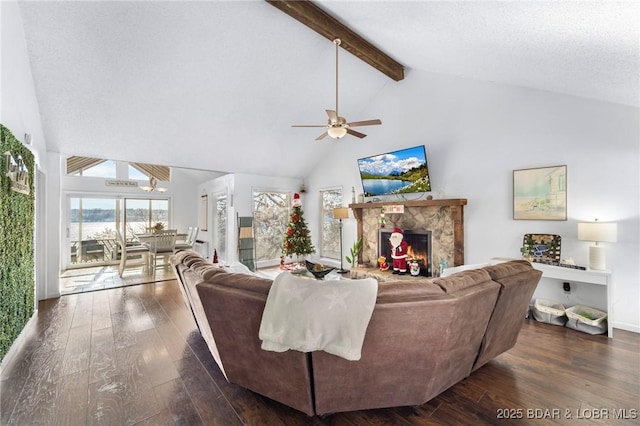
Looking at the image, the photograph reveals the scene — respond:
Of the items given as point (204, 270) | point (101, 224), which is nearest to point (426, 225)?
point (204, 270)

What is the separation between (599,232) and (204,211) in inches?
331

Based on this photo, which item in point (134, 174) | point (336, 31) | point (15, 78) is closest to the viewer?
point (15, 78)

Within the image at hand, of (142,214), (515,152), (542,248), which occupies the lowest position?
(542,248)

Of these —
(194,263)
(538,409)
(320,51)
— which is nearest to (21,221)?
(194,263)

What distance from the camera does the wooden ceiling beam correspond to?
3.27m

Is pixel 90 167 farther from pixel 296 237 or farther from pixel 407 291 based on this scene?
pixel 407 291

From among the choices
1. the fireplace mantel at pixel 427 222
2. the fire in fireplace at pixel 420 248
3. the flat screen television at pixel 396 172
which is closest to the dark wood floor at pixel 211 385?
the fireplace mantel at pixel 427 222

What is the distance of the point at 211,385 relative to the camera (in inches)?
82.0

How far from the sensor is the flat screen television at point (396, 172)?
470 cm

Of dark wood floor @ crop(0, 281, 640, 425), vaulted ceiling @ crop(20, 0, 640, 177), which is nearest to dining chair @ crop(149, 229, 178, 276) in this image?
vaulted ceiling @ crop(20, 0, 640, 177)

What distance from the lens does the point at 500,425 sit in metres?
1.68

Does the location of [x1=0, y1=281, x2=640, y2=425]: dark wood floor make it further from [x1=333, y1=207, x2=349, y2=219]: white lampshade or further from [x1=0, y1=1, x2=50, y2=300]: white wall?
[x1=333, y1=207, x2=349, y2=219]: white lampshade

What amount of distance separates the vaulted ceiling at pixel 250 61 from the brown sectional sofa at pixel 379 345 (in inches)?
81.6

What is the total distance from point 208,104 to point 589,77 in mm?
4843
